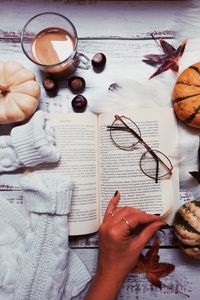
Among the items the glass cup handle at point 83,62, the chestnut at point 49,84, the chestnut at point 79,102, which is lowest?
the chestnut at point 79,102

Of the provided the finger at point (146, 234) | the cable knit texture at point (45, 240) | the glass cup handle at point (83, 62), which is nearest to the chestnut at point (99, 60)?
the glass cup handle at point (83, 62)

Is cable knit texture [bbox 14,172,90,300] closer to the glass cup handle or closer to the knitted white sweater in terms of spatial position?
the knitted white sweater

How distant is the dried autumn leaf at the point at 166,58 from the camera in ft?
3.41

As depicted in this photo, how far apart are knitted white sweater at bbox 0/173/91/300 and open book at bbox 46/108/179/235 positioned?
0.13 feet

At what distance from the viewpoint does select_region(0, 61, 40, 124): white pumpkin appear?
0.97 meters

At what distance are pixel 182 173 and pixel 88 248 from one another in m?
0.27

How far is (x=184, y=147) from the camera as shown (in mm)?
1019

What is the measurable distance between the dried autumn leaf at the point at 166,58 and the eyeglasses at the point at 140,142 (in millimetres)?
135

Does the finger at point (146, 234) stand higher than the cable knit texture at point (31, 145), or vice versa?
the cable knit texture at point (31, 145)

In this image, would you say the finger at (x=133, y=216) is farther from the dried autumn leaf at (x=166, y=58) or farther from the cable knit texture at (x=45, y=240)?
the dried autumn leaf at (x=166, y=58)

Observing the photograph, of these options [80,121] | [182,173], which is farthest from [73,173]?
[182,173]

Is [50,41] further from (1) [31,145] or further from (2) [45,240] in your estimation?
(2) [45,240]

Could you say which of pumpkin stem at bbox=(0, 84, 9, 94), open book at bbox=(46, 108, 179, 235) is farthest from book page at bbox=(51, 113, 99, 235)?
pumpkin stem at bbox=(0, 84, 9, 94)

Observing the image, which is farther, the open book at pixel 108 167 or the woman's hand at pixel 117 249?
the open book at pixel 108 167
